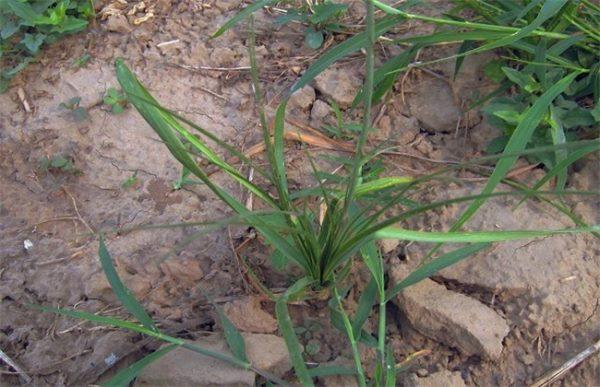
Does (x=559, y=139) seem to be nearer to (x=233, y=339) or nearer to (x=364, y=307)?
(x=364, y=307)

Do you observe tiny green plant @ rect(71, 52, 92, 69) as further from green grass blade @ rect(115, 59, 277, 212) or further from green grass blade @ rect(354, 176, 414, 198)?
green grass blade @ rect(354, 176, 414, 198)

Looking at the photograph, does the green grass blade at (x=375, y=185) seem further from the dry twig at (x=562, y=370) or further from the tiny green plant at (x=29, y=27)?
the tiny green plant at (x=29, y=27)

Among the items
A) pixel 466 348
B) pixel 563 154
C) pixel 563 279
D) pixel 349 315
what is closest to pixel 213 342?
pixel 349 315

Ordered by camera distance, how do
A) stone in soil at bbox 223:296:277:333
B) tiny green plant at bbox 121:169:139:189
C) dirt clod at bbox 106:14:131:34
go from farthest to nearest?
dirt clod at bbox 106:14:131:34 < tiny green plant at bbox 121:169:139:189 < stone in soil at bbox 223:296:277:333

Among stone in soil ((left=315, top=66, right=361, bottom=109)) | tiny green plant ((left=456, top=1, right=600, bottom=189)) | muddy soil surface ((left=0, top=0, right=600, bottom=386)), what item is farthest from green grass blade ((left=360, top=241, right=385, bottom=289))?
stone in soil ((left=315, top=66, right=361, bottom=109))

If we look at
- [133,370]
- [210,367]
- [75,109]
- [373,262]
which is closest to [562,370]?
[373,262]
